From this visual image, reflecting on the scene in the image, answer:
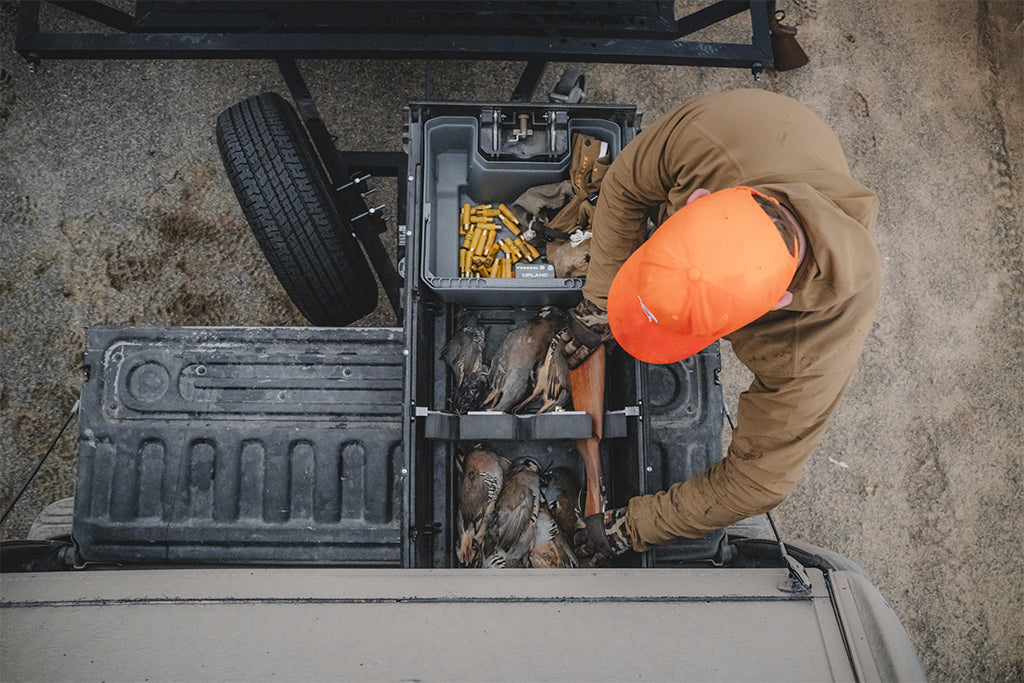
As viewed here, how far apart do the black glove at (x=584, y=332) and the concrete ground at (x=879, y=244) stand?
1.24 m

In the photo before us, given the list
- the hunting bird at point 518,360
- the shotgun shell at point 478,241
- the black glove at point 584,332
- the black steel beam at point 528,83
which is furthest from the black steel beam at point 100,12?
the black glove at point 584,332

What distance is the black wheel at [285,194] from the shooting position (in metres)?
2.62

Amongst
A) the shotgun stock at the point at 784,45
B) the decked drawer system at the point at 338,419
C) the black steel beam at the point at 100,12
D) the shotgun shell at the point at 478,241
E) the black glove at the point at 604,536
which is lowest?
the black glove at the point at 604,536

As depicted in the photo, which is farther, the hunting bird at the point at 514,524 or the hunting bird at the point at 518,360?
the hunting bird at the point at 518,360

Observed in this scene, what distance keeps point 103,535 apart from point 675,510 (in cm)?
217

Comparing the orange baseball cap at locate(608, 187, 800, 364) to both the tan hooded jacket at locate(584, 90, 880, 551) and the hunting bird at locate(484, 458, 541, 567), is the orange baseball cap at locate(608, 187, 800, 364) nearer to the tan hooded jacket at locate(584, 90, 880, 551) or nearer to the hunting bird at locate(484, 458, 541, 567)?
the tan hooded jacket at locate(584, 90, 880, 551)

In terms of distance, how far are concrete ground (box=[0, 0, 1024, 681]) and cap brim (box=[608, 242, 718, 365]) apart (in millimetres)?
1892

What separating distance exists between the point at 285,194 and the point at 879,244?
315 cm

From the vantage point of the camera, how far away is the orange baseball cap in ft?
4.39

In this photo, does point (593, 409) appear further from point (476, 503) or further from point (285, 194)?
point (285, 194)

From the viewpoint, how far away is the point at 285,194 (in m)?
2.63

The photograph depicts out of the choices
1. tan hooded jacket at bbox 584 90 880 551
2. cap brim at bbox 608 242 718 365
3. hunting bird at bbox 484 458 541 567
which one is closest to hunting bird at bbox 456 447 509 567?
hunting bird at bbox 484 458 541 567

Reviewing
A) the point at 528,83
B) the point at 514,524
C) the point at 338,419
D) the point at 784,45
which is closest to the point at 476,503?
the point at 514,524

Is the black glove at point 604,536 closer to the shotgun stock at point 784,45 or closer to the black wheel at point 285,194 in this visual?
the black wheel at point 285,194
